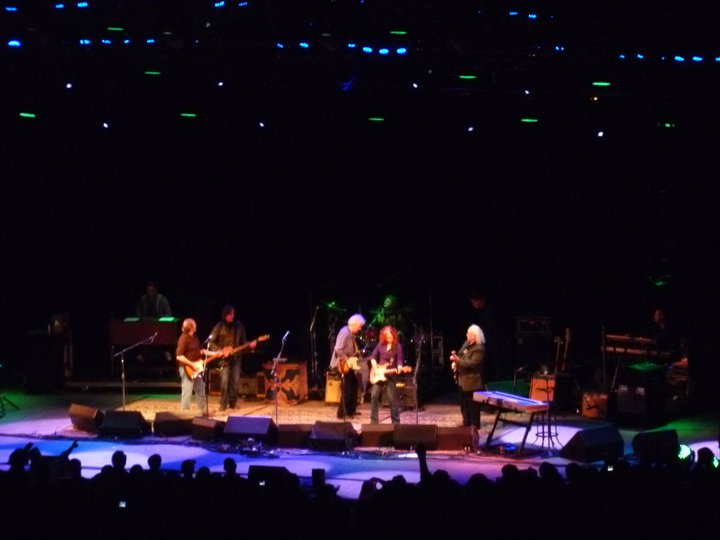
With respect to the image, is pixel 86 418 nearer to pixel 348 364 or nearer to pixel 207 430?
pixel 207 430

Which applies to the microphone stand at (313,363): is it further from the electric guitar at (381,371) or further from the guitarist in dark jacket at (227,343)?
the electric guitar at (381,371)

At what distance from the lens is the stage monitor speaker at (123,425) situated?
16.5 meters

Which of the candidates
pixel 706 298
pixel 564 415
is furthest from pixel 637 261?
pixel 564 415

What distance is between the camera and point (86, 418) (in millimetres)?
16781

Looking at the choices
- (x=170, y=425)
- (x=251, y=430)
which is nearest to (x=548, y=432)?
(x=251, y=430)

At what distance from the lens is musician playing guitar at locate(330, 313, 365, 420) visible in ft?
57.9

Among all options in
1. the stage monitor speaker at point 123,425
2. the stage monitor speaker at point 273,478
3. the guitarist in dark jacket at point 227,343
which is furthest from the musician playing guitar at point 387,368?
the stage monitor speaker at point 273,478

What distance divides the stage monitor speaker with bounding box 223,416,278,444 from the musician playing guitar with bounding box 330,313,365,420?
1.94 meters

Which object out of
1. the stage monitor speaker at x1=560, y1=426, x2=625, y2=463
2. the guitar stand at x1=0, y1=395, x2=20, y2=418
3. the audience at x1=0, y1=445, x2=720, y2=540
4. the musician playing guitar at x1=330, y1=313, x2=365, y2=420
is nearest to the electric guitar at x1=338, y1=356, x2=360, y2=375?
the musician playing guitar at x1=330, y1=313, x2=365, y2=420

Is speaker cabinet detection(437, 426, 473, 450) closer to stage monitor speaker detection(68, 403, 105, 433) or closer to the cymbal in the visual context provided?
stage monitor speaker detection(68, 403, 105, 433)

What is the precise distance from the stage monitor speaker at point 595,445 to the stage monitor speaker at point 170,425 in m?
5.76

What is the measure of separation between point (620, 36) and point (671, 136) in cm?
377

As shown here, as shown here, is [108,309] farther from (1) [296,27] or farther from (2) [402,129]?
(1) [296,27]

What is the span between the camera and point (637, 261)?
19891 mm
